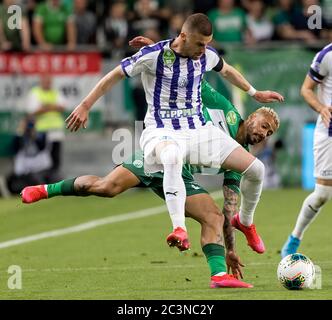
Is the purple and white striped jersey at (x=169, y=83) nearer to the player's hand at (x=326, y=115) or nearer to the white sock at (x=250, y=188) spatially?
the white sock at (x=250, y=188)

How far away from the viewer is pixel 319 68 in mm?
11883

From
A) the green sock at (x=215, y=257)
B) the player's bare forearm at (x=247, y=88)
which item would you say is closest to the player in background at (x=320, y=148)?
the player's bare forearm at (x=247, y=88)

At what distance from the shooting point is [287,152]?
21.1 metres

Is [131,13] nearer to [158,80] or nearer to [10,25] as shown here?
[10,25]

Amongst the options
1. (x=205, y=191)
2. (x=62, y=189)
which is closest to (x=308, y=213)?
(x=205, y=191)

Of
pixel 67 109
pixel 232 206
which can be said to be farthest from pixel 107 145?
pixel 232 206

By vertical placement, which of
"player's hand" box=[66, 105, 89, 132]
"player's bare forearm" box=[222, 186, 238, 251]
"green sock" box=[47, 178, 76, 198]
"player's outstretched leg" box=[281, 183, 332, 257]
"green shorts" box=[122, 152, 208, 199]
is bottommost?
"player's outstretched leg" box=[281, 183, 332, 257]

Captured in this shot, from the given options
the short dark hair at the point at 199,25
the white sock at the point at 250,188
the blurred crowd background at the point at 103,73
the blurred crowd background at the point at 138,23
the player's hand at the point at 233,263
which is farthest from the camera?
the blurred crowd background at the point at 138,23

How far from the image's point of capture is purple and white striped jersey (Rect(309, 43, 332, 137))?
11867mm

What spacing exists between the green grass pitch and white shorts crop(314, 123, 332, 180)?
87 centimetres

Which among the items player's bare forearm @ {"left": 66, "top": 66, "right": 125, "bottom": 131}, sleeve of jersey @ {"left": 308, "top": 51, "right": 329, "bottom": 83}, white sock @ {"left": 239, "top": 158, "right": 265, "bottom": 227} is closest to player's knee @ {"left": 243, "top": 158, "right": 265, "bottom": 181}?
white sock @ {"left": 239, "top": 158, "right": 265, "bottom": 227}

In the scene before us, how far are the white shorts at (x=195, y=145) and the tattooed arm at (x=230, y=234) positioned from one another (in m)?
0.51

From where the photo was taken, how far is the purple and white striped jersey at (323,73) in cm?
1187

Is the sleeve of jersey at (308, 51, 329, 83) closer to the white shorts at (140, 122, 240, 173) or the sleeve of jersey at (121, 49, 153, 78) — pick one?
the white shorts at (140, 122, 240, 173)
